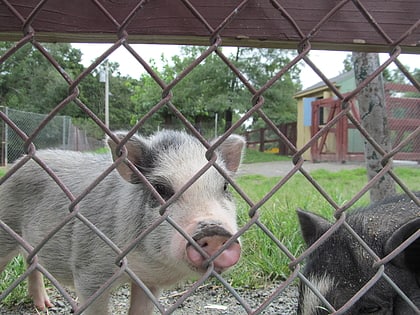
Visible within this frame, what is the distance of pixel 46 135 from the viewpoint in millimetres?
16672

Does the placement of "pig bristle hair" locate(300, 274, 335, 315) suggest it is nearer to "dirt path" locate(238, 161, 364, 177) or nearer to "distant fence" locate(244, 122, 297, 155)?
"dirt path" locate(238, 161, 364, 177)

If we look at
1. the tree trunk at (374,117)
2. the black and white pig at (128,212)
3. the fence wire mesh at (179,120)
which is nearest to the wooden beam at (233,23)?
the fence wire mesh at (179,120)

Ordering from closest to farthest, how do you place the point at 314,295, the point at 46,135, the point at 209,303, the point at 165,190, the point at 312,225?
the point at 314,295, the point at 312,225, the point at 165,190, the point at 209,303, the point at 46,135

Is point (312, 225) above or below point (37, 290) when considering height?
above

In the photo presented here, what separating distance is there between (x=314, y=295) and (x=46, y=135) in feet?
51.2

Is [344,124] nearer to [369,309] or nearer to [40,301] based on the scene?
[40,301]

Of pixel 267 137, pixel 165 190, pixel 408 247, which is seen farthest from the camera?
pixel 267 137

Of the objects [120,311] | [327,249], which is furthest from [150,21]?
[120,311]

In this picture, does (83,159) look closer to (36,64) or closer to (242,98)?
(36,64)

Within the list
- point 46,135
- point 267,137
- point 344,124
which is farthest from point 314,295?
point 267,137

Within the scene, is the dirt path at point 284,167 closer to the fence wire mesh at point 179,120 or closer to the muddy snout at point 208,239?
the muddy snout at point 208,239

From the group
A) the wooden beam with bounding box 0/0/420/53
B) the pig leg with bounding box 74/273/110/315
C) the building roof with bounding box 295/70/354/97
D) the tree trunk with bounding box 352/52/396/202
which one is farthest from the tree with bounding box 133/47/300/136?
the wooden beam with bounding box 0/0/420/53

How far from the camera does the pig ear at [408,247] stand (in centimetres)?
212

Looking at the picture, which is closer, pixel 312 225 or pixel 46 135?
pixel 312 225
